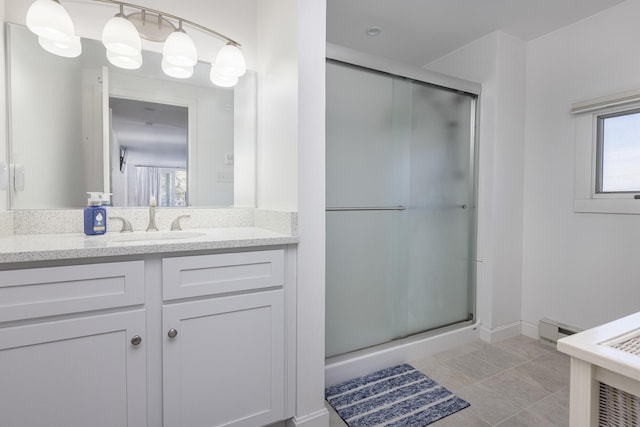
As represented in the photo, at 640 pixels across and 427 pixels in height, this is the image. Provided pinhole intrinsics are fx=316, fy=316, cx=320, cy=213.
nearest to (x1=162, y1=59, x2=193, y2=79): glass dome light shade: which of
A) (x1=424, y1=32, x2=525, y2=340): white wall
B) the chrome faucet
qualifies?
the chrome faucet

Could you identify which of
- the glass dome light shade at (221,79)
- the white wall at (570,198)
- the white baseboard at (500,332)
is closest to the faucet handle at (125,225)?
the glass dome light shade at (221,79)

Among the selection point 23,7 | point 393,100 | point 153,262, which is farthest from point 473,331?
point 23,7

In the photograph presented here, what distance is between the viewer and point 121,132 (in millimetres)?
1550

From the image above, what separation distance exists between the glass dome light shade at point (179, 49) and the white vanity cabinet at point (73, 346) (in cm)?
104

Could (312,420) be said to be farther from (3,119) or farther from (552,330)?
(552,330)

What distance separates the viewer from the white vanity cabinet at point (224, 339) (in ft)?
3.81

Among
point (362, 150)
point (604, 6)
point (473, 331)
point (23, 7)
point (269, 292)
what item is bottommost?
point (473, 331)

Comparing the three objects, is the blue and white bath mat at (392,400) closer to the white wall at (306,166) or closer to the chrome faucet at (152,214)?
the white wall at (306,166)

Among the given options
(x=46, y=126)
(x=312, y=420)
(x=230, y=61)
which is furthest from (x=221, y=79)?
(x=312, y=420)

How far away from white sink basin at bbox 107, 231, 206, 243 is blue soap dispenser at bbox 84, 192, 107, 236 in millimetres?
63

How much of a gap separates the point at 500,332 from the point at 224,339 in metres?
2.18

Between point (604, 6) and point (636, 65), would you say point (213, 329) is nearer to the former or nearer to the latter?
point (636, 65)

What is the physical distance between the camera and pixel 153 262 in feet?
3.71

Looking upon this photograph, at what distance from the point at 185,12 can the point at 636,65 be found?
2.71 meters
